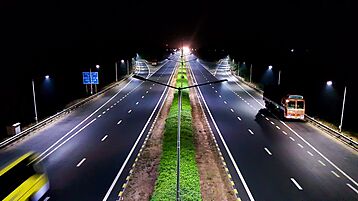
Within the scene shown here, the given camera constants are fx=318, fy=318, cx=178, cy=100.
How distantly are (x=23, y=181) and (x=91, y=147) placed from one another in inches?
498

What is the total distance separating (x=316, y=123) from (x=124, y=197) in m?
29.4

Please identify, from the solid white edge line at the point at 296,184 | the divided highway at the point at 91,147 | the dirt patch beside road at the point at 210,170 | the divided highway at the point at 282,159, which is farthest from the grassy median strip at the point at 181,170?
the solid white edge line at the point at 296,184

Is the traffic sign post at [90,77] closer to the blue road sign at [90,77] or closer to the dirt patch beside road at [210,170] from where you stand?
the blue road sign at [90,77]

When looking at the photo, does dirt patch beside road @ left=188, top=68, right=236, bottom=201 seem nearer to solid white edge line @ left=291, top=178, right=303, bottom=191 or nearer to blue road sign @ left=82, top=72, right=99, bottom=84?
solid white edge line @ left=291, top=178, right=303, bottom=191

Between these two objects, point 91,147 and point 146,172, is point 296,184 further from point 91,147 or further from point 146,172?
point 91,147

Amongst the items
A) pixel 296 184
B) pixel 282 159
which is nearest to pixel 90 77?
pixel 282 159

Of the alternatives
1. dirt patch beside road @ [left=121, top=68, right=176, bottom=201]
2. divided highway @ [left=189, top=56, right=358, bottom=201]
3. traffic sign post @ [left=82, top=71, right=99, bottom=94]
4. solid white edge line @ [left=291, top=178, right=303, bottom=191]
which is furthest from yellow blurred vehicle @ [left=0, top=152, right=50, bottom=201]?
traffic sign post @ [left=82, top=71, right=99, bottom=94]

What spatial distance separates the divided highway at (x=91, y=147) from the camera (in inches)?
899

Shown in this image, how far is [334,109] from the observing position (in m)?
61.2

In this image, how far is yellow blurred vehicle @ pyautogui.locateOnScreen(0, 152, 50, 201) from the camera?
1772 cm

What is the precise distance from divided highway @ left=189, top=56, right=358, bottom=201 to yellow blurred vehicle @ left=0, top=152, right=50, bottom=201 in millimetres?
13288

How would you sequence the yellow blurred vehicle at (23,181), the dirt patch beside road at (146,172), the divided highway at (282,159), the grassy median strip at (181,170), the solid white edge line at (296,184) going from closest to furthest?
the yellow blurred vehicle at (23,181)
the grassy median strip at (181,170)
the dirt patch beside road at (146,172)
the divided highway at (282,159)
the solid white edge line at (296,184)

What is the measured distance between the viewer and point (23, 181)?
19.1 m

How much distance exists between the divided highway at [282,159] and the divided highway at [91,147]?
364 inches
